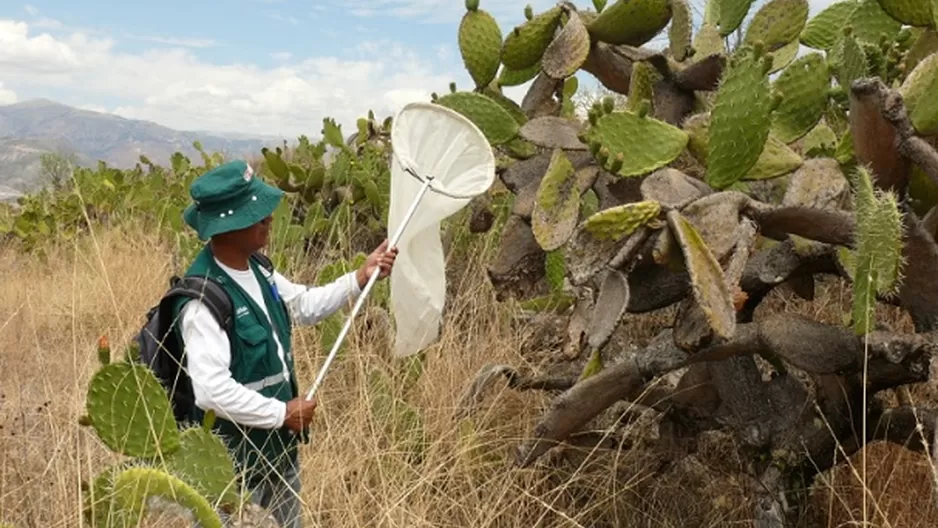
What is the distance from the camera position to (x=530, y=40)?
2.34 metres

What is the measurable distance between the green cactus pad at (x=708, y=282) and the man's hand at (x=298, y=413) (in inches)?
31.0

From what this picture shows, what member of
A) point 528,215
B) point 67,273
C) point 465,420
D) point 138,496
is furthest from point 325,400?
point 67,273

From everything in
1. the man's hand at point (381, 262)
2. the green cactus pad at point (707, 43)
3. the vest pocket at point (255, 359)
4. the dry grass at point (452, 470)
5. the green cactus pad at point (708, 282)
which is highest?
the green cactus pad at point (707, 43)

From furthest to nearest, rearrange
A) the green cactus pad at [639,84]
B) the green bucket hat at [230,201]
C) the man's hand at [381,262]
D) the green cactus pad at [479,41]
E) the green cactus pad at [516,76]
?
1. the green cactus pad at [516,76]
2. the green cactus pad at [479,41]
3. the green cactus pad at [639,84]
4. the man's hand at [381,262]
5. the green bucket hat at [230,201]

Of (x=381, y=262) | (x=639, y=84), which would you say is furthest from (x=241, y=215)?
(x=639, y=84)

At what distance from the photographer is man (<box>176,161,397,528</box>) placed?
1.72m

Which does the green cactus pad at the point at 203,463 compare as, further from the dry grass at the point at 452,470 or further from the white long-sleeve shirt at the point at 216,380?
the dry grass at the point at 452,470

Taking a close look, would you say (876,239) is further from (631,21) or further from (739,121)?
(631,21)

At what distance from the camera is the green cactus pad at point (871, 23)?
2.21 metres

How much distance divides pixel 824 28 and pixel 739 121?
93 cm

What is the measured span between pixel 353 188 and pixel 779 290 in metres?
2.20

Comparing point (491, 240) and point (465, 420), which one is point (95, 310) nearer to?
point (491, 240)

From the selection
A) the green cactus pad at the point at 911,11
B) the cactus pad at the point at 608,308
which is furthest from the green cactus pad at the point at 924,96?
the cactus pad at the point at 608,308

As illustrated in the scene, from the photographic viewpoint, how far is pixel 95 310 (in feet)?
13.7
